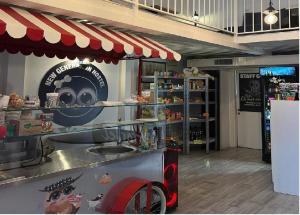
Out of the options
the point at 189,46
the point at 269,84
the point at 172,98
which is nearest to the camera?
the point at 189,46

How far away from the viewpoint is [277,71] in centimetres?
600

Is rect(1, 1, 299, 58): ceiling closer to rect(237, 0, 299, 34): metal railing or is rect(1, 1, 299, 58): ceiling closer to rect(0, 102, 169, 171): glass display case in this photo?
rect(237, 0, 299, 34): metal railing

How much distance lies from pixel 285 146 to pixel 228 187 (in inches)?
39.9

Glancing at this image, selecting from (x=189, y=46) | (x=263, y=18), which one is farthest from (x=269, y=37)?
(x=189, y=46)

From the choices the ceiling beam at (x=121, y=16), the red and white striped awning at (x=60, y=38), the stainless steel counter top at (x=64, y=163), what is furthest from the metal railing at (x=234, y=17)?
the stainless steel counter top at (x=64, y=163)

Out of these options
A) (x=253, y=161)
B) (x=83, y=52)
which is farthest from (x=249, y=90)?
(x=83, y=52)

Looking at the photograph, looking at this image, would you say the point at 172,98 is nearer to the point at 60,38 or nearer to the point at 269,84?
the point at 269,84

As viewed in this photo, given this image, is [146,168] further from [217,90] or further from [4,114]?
[217,90]

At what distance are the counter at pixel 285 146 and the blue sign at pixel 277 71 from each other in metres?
1.94

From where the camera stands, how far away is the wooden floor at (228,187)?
146 inches

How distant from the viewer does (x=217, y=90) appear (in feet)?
23.6

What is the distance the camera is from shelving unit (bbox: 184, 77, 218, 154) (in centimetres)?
684

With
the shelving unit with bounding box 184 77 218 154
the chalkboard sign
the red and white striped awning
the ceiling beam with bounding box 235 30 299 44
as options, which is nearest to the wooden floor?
the shelving unit with bounding box 184 77 218 154

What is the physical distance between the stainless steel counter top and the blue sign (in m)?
3.87
